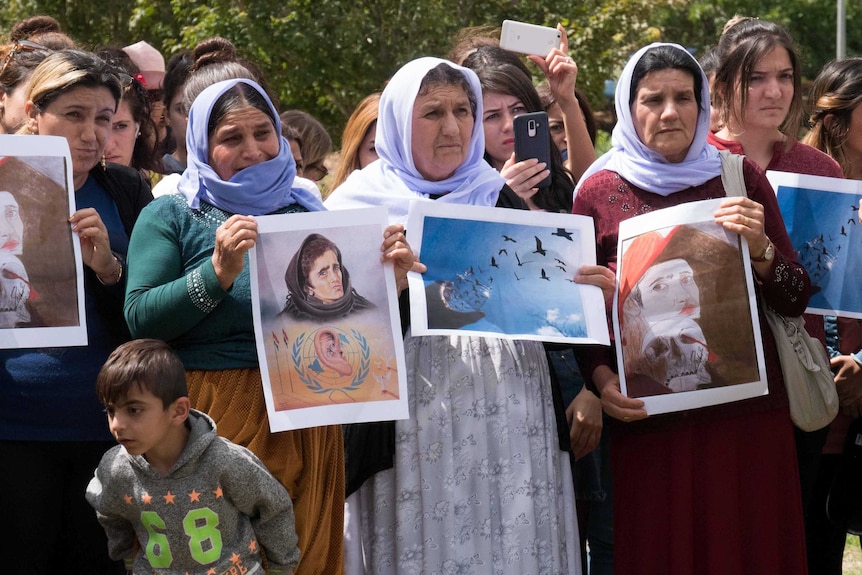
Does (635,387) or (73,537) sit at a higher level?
(635,387)

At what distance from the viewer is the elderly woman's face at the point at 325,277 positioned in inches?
147

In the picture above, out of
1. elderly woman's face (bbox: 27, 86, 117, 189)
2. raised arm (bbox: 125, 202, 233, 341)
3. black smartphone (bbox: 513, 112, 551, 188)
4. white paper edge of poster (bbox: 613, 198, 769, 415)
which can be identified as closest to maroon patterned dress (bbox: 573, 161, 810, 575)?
white paper edge of poster (bbox: 613, 198, 769, 415)

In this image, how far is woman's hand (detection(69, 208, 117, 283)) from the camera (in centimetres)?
378

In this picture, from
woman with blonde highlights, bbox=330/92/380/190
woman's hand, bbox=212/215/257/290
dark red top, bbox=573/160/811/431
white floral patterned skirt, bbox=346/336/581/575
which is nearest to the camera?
woman's hand, bbox=212/215/257/290

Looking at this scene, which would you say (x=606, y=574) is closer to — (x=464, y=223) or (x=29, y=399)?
(x=464, y=223)

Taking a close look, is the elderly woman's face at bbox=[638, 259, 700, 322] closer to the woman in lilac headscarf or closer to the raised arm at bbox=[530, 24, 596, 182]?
the woman in lilac headscarf

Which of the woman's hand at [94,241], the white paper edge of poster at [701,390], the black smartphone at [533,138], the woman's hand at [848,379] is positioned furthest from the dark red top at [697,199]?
the woman's hand at [94,241]

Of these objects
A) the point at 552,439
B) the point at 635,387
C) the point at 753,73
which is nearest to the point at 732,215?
the point at 635,387

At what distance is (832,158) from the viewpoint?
16.6 feet

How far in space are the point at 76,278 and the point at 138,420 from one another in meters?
0.62

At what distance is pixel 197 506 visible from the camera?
3.46m

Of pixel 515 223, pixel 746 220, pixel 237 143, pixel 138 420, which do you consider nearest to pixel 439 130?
pixel 515 223

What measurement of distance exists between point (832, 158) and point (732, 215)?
1.33 metres

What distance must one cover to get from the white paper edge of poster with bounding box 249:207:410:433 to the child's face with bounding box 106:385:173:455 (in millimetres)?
349
